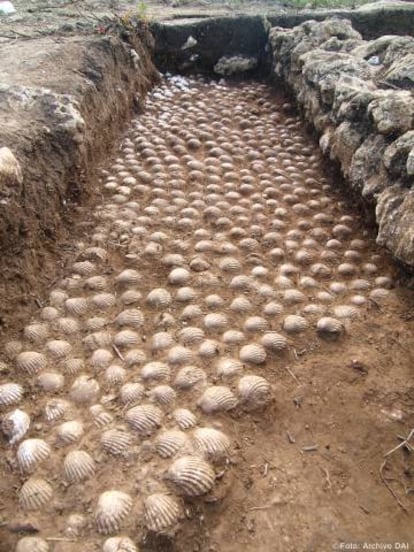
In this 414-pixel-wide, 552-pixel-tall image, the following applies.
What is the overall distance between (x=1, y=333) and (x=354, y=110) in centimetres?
285

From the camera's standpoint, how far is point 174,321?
2.72 m

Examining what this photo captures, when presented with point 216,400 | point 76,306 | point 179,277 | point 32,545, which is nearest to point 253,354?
point 216,400

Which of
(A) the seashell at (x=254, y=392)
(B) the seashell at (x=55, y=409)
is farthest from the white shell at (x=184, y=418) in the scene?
(B) the seashell at (x=55, y=409)

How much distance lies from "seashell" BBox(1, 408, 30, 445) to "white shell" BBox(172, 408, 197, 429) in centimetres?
65

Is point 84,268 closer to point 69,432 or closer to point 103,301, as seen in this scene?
point 103,301

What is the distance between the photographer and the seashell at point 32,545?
1.75 metres

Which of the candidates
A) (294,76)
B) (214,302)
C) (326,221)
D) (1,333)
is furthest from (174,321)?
(294,76)

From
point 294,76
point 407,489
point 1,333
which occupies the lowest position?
point 407,489

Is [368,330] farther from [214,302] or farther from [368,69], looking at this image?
[368,69]

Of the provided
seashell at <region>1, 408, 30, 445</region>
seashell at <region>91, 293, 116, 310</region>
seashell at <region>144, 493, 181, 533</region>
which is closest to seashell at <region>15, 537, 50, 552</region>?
seashell at <region>144, 493, 181, 533</region>

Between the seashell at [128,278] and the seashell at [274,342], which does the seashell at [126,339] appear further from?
the seashell at [274,342]

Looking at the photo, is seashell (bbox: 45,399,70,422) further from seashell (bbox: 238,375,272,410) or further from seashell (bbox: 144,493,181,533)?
seashell (bbox: 238,375,272,410)

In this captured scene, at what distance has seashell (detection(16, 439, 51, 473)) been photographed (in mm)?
2033

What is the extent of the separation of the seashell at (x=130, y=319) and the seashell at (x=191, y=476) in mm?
896
